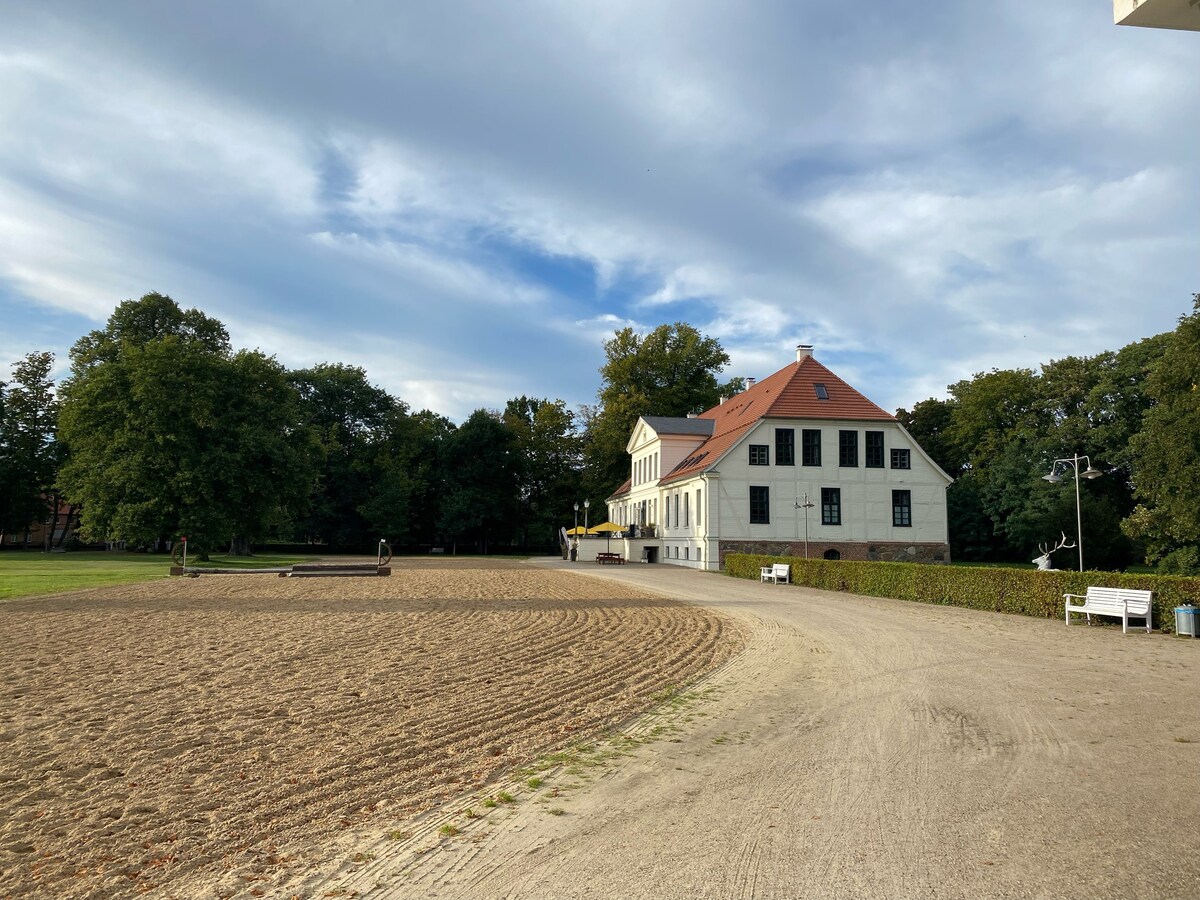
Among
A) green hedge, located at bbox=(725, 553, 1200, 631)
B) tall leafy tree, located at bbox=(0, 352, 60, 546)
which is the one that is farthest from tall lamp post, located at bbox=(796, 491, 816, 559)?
tall leafy tree, located at bbox=(0, 352, 60, 546)

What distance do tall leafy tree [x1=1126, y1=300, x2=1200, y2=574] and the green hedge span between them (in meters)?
16.0

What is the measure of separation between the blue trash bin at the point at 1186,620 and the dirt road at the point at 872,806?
16.0ft

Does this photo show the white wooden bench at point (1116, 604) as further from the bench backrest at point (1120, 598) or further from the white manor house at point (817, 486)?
the white manor house at point (817, 486)

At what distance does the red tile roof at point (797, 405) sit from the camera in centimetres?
4109

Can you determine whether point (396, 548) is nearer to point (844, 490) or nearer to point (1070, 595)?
point (844, 490)

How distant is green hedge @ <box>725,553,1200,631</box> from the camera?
578 inches

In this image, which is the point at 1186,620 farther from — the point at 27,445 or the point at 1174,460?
the point at 27,445

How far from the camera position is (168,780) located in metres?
5.45

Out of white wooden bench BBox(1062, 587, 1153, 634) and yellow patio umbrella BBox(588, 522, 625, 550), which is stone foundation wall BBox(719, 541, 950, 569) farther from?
white wooden bench BBox(1062, 587, 1153, 634)

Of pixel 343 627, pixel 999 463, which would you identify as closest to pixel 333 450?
pixel 999 463

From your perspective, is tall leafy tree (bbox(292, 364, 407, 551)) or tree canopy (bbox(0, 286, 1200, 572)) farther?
tall leafy tree (bbox(292, 364, 407, 551))

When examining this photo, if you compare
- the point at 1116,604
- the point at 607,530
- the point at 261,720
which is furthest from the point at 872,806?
the point at 607,530

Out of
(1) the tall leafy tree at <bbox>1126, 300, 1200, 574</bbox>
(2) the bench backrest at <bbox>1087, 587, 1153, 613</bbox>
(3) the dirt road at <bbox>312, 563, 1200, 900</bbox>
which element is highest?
(1) the tall leafy tree at <bbox>1126, 300, 1200, 574</bbox>

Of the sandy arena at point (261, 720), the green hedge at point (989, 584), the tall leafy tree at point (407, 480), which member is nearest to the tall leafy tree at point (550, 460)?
the tall leafy tree at point (407, 480)
